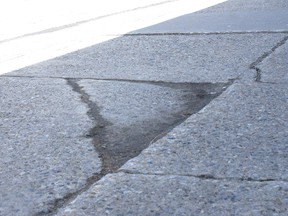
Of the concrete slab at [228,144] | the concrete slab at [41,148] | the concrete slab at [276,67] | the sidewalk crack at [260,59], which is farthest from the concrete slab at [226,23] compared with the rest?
the concrete slab at [228,144]

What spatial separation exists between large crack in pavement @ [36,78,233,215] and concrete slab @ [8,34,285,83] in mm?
209

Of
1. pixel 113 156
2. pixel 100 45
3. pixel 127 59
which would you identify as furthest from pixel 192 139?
pixel 100 45

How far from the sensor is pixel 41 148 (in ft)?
10.7

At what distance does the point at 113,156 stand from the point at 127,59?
2459 mm

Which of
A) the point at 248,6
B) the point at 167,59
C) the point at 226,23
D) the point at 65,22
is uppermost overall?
the point at 167,59

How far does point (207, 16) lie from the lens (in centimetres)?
844

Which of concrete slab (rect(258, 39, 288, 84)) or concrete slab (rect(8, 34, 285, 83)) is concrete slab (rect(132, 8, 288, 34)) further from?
concrete slab (rect(258, 39, 288, 84))

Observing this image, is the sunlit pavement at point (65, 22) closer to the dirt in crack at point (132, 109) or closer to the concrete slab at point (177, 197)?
the dirt in crack at point (132, 109)

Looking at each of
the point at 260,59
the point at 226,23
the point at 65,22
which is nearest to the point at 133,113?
the point at 260,59

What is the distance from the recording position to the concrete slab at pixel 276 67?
14.6ft

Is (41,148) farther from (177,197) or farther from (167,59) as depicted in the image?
(167,59)

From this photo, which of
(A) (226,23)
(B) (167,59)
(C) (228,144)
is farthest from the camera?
(A) (226,23)

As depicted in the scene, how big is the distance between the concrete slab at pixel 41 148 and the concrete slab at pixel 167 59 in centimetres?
60

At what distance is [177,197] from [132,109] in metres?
1.41
